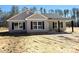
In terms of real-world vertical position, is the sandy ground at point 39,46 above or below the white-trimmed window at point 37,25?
below

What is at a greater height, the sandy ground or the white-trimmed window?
the white-trimmed window

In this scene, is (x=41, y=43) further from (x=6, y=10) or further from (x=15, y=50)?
(x=6, y=10)

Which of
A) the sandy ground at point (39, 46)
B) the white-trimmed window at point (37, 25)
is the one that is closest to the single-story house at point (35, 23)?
the white-trimmed window at point (37, 25)

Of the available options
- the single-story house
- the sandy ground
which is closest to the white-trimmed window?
the single-story house

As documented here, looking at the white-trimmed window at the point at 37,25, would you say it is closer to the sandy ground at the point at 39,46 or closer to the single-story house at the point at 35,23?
the single-story house at the point at 35,23

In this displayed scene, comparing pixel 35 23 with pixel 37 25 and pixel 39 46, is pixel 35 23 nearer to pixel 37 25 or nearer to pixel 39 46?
pixel 37 25

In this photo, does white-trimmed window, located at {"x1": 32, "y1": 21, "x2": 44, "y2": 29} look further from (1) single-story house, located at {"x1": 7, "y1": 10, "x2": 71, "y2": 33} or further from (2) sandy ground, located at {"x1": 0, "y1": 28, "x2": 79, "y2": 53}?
(2) sandy ground, located at {"x1": 0, "y1": 28, "x2": 79, "y2": 53}

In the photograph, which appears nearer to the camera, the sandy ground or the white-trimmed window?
the sandy ground

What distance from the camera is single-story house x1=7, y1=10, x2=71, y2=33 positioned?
59.6 feet

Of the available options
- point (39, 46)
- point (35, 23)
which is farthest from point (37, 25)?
point (39, 46)

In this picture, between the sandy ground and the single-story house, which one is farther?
the single-story house

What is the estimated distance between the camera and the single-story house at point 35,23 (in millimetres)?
18156

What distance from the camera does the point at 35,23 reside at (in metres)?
18.4
